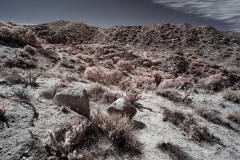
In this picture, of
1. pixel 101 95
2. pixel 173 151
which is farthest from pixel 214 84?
pixel 173 151

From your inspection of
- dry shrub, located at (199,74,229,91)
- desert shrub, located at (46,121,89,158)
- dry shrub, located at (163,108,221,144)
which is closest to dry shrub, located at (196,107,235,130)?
dry shrub, located at (163,108,221,144)

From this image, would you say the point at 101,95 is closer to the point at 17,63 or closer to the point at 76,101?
the point at 76,101

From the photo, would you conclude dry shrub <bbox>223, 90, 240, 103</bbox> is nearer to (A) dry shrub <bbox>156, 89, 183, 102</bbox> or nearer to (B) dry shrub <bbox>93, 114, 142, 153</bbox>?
(A) dry shrub <bbox>156, 89, 183, 102</bbox>

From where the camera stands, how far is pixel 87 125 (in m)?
5.12

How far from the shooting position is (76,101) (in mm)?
6066

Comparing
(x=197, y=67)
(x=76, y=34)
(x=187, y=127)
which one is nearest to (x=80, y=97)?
(x=187, y=127)

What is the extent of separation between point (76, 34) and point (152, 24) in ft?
64.4

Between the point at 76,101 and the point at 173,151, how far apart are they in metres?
3.30

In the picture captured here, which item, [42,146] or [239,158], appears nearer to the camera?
[42,146]

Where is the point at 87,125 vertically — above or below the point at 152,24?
below

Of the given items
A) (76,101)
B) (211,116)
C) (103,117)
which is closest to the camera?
(103,117)

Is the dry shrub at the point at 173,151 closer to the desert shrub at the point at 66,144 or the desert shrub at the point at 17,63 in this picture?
the desert shrub at the point at 66,144

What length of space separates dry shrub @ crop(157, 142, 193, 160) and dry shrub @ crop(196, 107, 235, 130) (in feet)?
12.7

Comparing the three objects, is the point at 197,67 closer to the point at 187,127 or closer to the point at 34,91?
the point at 187,127
